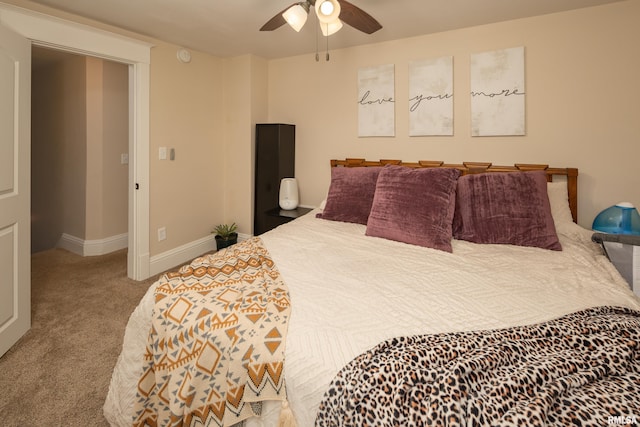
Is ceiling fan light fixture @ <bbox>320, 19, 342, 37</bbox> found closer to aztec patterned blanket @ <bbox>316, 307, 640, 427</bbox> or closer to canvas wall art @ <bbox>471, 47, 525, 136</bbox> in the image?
canvas wall art @ <bbox>471, 47, 525, 136</bbox>

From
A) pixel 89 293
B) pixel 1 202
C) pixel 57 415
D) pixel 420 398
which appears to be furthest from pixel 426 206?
pixel 89 293

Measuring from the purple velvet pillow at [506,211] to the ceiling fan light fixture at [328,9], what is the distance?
1.39m

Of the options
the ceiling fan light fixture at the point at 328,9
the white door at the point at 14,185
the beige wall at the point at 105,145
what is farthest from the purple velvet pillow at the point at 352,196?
the beige wall at the point at 105,145

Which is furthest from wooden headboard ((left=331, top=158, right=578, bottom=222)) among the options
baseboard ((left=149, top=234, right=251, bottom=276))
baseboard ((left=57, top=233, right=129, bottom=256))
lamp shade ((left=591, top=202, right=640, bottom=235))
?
baseboard ((left=57, top=233, right=129, bottom=256))

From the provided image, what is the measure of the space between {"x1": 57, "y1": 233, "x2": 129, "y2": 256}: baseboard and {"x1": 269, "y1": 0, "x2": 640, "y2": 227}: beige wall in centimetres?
328

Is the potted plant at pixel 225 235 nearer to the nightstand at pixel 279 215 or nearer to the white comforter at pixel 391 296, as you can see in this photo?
the nightstand at pixel 279 215

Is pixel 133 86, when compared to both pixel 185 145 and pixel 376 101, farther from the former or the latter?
pixel 376 101

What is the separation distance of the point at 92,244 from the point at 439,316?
414 centimetres

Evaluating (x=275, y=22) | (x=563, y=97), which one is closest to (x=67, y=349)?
(x=275, y=22)

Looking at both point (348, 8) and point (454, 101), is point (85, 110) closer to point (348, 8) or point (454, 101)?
point (348, 8)

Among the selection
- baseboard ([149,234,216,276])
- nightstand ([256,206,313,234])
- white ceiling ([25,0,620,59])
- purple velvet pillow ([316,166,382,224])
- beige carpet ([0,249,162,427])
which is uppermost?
white ceiling ([25,0,620,59])

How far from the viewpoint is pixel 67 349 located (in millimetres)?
2096

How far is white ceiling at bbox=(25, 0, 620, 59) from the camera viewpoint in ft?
7.77

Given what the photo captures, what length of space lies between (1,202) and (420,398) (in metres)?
2.43
